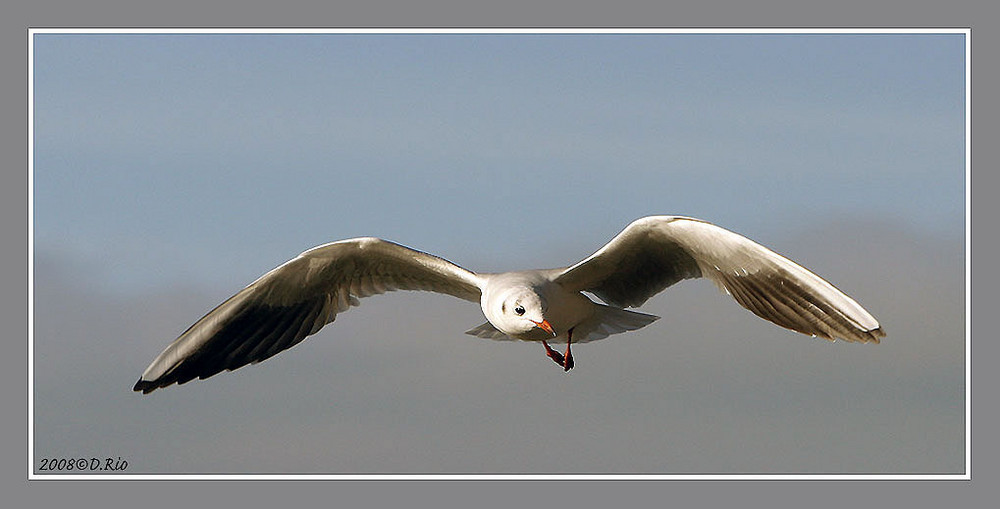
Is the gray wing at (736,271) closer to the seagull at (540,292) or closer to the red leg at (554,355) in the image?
the seagull at (540,292)

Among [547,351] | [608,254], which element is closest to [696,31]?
[608,254]

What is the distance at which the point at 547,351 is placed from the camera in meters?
8.80

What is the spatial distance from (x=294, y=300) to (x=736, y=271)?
3099mm

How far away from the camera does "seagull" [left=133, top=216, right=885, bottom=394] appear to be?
7.90 metres

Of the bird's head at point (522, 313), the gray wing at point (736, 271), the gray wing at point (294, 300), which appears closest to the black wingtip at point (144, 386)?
the gray wing at point (294, 300)

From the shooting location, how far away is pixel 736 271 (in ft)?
26.5

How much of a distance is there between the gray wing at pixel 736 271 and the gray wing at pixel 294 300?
1.12 metres

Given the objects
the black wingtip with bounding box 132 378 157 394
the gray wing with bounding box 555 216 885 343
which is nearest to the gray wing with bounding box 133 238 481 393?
the black wingtip with bounding box 132 378 157 394

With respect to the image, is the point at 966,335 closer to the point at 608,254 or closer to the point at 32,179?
the point at 608,254

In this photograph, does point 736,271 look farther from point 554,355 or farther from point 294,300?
point 294,300

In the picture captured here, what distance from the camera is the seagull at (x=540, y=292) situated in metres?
7.90

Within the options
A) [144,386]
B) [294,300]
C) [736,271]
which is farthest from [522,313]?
[144,386]

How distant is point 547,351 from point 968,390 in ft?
10.1

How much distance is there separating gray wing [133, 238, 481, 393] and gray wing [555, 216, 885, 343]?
1.12 metres
